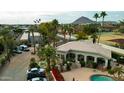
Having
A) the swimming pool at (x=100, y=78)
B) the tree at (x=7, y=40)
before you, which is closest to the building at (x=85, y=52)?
the swimming pool at (x=100, y=78)

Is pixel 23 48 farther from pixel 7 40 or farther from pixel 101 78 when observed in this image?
pixel 101 78

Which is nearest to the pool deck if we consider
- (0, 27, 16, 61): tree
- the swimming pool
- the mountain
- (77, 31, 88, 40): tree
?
the swimming pool

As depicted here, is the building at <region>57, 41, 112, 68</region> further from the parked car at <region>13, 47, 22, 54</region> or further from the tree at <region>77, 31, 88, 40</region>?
the parked car at <region>13, 47, 22, 54</region>

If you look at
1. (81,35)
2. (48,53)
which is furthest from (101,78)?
(48,53)

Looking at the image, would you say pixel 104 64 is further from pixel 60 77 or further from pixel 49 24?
pixel 49 24

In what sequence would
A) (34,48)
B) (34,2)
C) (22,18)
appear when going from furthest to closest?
(34,48) → (22,18) → (34,2)

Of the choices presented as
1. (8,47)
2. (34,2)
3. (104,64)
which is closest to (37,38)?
(8,47)

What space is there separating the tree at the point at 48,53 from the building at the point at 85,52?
10cm

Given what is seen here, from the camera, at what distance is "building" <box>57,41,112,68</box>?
5.10m

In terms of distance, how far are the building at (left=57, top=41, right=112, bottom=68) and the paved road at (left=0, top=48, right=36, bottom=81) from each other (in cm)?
60

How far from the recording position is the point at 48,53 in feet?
16.7

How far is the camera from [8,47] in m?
5.20
